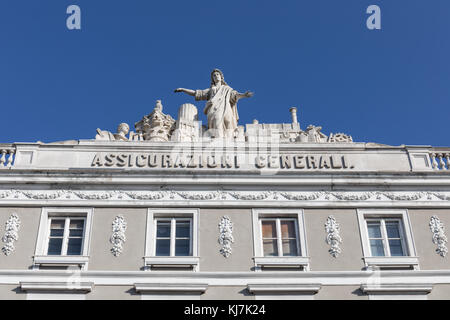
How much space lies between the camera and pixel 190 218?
63.9ft

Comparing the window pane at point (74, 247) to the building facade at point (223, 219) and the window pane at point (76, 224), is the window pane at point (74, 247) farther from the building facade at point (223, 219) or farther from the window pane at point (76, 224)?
the window pane at point (76, 224)

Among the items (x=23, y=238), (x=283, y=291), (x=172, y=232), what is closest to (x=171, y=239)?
(x=172, y=232)

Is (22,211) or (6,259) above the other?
(22,211)

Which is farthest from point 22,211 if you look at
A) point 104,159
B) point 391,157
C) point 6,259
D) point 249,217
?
point 391,157

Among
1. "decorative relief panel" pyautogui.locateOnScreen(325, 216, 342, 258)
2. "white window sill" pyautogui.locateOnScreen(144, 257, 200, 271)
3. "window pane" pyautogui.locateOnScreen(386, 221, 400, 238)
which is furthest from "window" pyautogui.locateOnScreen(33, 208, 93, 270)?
"window pane" pyautogui.locateOnScreen(386, 221, 400, 238)

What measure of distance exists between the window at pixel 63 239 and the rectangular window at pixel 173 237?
2.03 m

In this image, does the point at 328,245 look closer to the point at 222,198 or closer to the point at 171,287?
the point at 222,198

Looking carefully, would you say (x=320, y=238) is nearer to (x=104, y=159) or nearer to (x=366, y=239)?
(x=366, y=239)

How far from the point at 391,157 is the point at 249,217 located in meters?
5.24

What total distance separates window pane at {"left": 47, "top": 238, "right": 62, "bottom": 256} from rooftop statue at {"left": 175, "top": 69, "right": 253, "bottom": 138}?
21.0 feet

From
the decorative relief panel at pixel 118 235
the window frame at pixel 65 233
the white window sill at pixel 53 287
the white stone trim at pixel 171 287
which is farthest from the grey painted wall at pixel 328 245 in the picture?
the window frame at pixel 65 233
